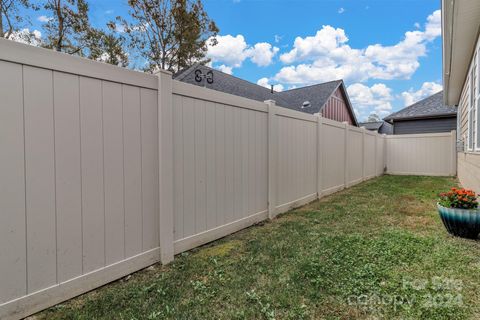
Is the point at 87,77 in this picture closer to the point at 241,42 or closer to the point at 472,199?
the point at 472,199

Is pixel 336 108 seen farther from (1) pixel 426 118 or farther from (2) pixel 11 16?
(2) pixel 11 16

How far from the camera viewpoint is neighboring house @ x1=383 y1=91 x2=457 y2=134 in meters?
12.7

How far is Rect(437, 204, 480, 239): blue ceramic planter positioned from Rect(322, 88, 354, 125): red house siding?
11558mm

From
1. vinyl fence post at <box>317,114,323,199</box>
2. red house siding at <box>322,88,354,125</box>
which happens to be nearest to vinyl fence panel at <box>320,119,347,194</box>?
vinyl fence post at <box>317,114,323,199</box>

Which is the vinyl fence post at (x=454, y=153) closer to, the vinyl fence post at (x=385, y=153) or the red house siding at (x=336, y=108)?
the vinyl fence post at (x=385, y=153)

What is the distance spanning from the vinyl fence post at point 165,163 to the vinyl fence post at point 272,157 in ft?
6.17

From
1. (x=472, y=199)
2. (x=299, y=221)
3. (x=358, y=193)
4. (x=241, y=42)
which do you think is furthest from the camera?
(x=241, y=42)

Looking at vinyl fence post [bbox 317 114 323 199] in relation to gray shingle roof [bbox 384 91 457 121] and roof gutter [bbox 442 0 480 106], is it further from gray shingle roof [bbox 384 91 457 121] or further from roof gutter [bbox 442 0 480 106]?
gray shingle roof [bbox 384 91 457 121]

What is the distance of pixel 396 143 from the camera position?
10664 mm

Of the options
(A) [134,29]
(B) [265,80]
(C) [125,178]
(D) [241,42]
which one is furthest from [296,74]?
(C) [125,178]

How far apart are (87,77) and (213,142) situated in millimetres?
1491

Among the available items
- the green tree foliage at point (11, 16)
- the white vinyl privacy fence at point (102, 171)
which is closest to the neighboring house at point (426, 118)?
the white vinyl privacy fence at point (102, 171)

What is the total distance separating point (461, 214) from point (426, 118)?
1270cm

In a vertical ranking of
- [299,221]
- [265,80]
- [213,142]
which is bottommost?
[299,221]
